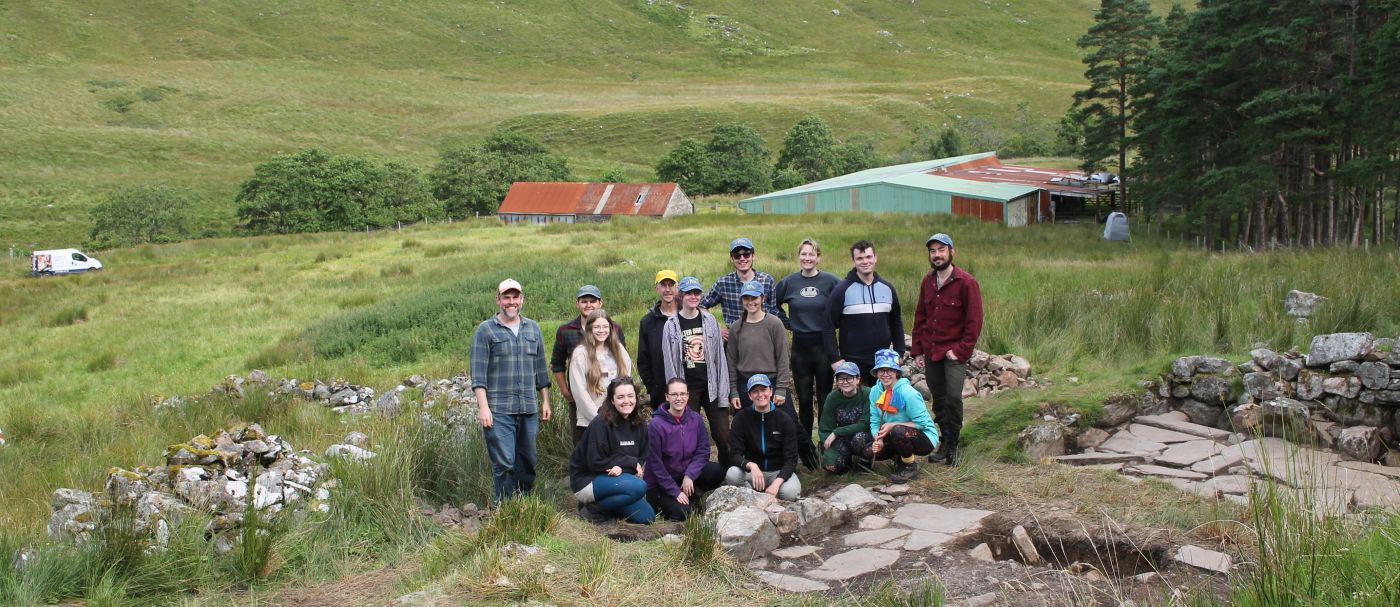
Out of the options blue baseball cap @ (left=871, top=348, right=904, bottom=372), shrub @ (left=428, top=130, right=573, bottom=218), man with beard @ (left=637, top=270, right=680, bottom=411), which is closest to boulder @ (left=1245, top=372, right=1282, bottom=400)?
blue baseball cap @ (left=871, top=348, right=904, bottom=372)

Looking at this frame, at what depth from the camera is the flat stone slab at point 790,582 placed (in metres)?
4.95

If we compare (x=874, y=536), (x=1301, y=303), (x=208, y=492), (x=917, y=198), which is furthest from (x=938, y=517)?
(x=917, y=198)

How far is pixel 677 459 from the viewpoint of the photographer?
671 centimetres

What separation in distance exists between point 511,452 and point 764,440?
5.67 ft

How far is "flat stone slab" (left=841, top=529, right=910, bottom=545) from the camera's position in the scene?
5.64 meters

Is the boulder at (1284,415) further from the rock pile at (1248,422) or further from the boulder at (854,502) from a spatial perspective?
the boulder at (854,502)

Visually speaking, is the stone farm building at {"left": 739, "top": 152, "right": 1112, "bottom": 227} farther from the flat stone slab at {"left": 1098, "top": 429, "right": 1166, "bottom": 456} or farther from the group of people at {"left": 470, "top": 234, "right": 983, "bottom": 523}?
the group of people at {"left": 470, "top": 234, "right": 983, "bottom": 523}

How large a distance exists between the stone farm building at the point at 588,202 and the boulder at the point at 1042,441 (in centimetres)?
4568

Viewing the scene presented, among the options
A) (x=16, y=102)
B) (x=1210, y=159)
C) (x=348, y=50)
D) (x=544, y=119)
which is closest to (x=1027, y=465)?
(x=1210, y=159)

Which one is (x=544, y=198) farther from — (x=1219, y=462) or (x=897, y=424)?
(x=1219, y=462)

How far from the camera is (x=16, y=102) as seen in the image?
292 ft

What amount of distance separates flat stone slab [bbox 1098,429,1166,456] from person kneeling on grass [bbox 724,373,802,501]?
2396mm

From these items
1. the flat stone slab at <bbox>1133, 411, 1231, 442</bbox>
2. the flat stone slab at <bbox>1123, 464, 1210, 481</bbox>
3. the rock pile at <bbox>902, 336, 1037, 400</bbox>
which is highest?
the rock pile at <bbox>902, 336, 1037, 400</bbox>

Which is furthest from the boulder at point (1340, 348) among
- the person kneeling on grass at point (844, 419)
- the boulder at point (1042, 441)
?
the person kneeling on grass at point (844, 419)
